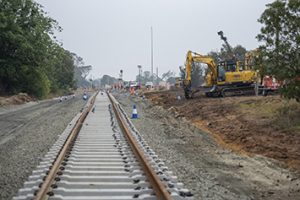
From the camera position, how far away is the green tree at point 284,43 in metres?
16.1

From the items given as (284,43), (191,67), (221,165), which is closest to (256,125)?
(284,43)

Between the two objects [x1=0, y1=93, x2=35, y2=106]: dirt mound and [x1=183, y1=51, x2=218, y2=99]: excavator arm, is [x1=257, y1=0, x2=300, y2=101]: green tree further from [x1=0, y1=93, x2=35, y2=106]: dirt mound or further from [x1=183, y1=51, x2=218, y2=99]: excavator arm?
[x1=0, y1=93, x2=35, y2=106]: dirt mound

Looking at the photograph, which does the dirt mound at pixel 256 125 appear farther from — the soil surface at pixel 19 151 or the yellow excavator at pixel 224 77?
the yellow excavator at pixel 224 77

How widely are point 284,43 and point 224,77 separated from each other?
17409 mm

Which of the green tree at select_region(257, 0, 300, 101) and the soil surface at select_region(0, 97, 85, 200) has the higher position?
the green tree at select_region(257, 0, 300, 101)

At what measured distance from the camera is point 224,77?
1339 inches

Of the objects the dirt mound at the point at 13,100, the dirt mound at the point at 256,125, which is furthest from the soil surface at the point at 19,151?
the dirt mound at the point at 13,100

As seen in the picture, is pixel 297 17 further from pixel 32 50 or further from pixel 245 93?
pixel 32 50

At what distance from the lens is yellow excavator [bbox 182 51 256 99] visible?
33.6m

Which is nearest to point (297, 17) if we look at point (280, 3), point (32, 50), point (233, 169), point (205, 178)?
point (280, 3)

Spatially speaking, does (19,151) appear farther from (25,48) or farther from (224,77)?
(25,48)

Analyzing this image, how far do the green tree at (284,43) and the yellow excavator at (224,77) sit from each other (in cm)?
1612

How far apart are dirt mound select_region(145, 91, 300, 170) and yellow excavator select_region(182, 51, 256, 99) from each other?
24.1ft

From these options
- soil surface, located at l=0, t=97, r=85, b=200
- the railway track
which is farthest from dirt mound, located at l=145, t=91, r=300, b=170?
soil surface, located at l=0, t=97, r=85, b=200
